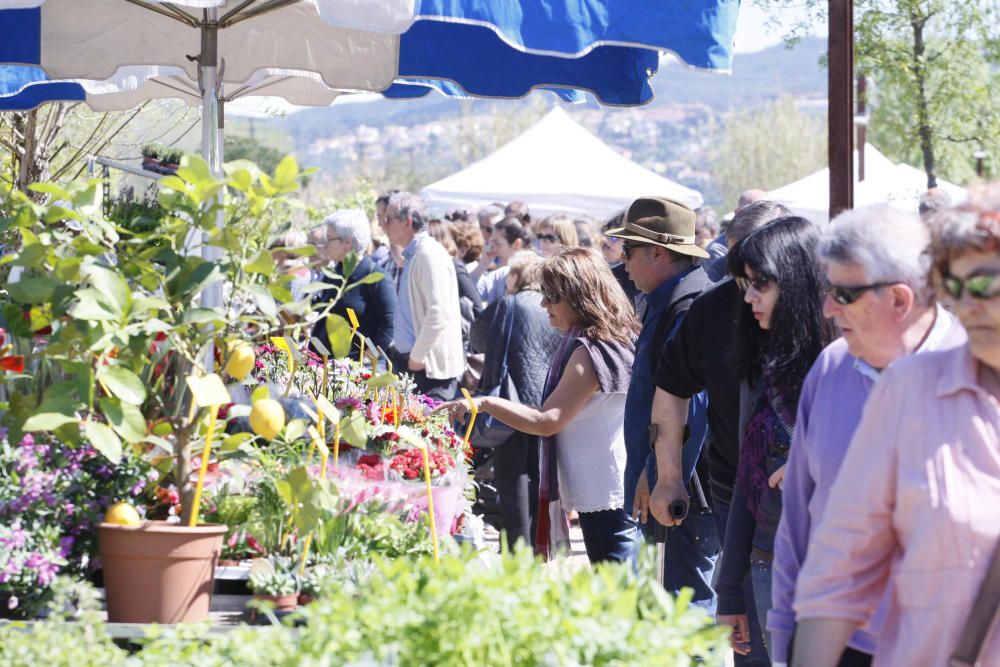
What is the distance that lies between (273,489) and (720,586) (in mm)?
1326

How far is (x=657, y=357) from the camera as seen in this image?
4.28 m

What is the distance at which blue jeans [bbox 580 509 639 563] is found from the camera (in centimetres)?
502

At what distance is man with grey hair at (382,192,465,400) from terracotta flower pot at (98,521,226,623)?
465 centimetres

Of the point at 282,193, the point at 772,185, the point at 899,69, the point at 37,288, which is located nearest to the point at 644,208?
the point at 282,193

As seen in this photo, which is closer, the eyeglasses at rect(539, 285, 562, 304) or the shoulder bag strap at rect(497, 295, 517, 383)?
the eyeglasses at rect(539, 285, 562, 304)

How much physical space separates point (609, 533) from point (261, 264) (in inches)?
116

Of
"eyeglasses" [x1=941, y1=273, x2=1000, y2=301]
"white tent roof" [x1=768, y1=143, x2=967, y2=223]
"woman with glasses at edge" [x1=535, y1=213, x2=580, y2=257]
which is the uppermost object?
"white tent roof" [x1=768, y1=143, x2=967, y2=223]

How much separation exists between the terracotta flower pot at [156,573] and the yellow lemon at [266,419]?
0.21m

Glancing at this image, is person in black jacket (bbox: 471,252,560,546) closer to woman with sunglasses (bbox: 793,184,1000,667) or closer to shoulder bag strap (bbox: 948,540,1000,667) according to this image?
woman with sunglasses (bbox: 793,184,1000,667)

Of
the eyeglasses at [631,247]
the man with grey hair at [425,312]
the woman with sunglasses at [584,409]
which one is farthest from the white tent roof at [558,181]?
the eyeglasses at [631,247]

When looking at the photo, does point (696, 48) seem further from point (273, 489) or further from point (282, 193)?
point (273, 489)

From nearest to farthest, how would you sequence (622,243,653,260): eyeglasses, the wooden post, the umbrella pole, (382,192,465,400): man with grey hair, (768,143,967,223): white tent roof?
1. the umbrella pole
2. (622,243,653,260): eyeglasses
3. the wooden post
4. (382,192,465,400): man with grey hair
5. (768,143,967,223): white tent roof

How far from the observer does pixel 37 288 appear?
2324 mm

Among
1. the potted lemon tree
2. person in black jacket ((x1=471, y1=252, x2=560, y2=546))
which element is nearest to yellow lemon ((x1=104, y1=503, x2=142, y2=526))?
the potted lemon tree
